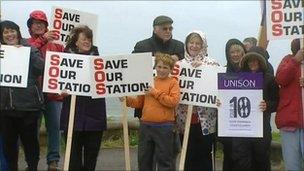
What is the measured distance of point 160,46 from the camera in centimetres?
863

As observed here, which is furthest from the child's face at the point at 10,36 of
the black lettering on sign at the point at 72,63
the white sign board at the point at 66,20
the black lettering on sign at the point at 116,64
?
the black lettering on sign at the point at 116,64

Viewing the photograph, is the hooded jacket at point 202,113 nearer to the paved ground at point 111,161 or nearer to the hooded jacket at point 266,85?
the hooded jacket at point 266,85

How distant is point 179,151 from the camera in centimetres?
852

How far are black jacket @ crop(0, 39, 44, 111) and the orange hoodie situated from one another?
1409mm

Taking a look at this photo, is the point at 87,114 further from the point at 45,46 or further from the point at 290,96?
the point at 290,96

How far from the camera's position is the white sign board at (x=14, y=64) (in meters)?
8.20

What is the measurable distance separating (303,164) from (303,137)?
1.81ft

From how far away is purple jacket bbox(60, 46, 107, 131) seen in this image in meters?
8.07

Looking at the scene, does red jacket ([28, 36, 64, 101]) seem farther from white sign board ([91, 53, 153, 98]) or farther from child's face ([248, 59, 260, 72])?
child's face ([248, 59, 260, 72])

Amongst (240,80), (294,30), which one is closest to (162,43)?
(240,80)

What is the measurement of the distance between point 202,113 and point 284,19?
5.25 ft

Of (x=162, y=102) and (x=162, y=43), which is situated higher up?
(x=162, y=43)

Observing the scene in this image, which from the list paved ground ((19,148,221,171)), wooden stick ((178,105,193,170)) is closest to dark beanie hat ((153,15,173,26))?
wooden stick ((178,105,193,170))

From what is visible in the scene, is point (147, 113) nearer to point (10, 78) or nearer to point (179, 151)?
point (179, 151)
